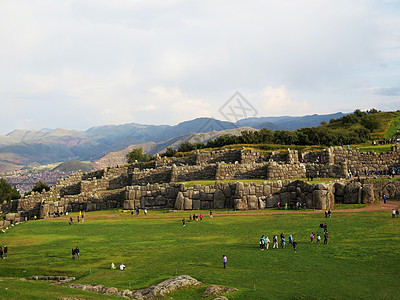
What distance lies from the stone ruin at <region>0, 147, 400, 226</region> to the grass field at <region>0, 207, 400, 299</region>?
4613mm

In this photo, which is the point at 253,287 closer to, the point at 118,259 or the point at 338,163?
the point at 118,259

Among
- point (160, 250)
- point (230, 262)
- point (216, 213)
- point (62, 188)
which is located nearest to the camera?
point (230, 262)

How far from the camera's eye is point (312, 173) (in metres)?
55.0

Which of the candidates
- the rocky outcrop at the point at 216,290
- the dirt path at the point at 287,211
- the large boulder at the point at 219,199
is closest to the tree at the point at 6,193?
the dirt path at the point at 287,211

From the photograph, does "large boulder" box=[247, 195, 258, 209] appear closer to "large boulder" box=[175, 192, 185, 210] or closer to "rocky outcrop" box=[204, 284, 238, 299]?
"large boulder" box=[175, 192, 185, 210]

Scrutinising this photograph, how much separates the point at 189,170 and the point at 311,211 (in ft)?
81.3

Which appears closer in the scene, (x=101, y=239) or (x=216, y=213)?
(x=101, y=239)

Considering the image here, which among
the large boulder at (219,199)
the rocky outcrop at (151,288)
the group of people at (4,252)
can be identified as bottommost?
the group of people at (4,252)

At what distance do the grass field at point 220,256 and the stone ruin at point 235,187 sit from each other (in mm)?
4613

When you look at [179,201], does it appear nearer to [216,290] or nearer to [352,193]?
[352,193]

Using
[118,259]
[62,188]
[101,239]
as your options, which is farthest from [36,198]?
[118,259]

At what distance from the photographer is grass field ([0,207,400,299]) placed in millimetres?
20531

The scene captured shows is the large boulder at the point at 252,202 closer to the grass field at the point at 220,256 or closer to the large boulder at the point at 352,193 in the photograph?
the grass field at the point at 220,256

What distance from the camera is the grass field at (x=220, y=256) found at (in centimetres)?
2053
